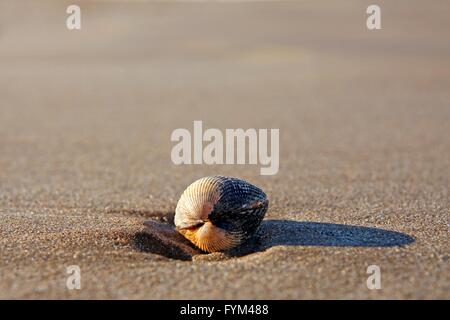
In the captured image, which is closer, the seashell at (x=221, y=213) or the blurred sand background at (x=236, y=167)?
the blurred sand background at (x=236, y=167)

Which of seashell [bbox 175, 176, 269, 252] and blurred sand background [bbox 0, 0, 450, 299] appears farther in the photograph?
seashell [bbox 175, 176, 269, 252]

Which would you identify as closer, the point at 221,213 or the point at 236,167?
the point at 221,213

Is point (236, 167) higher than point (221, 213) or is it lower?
lower
